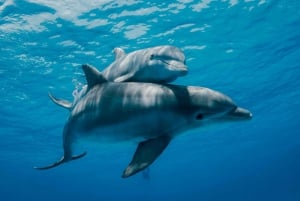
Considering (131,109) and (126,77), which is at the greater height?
→ (126,77)

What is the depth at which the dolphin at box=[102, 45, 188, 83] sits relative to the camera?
547 centimetres

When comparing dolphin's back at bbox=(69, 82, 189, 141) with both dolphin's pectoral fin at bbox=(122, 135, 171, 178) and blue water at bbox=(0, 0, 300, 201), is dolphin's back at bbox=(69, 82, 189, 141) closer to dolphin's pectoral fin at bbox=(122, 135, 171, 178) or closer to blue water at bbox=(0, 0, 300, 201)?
dolphin's pectoral fin at bbox=(122, 135, 171, 178)

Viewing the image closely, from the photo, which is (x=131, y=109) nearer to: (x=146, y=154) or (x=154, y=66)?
(x=146, y=154)

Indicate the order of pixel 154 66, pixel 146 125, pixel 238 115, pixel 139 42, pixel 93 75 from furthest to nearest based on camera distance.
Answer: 1. pixel 139 42
2. pixel 93 75
3. pixel 154 66
4. pixel 238 115
5. pixel 146 125

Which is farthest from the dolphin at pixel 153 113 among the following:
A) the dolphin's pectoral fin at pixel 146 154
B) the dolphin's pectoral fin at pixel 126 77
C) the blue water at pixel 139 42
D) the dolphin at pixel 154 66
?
the blue water at pixel 139 42

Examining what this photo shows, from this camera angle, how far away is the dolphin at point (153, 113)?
505cm

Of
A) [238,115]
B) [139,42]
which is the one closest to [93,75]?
[238,115]

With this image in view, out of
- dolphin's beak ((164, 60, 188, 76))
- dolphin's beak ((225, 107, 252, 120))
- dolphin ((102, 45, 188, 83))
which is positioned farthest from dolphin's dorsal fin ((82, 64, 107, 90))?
dolphin's beak ((225, 107, 252, 120))

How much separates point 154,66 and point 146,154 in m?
1.64

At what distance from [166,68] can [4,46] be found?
13.4m

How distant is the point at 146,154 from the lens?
4.72 metres

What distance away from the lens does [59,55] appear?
17.8 metres

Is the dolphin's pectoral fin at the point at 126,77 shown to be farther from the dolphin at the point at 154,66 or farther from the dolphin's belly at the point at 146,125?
the dolphin's belly at the point at 146,125

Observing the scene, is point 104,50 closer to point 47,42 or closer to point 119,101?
A: point 47,42
